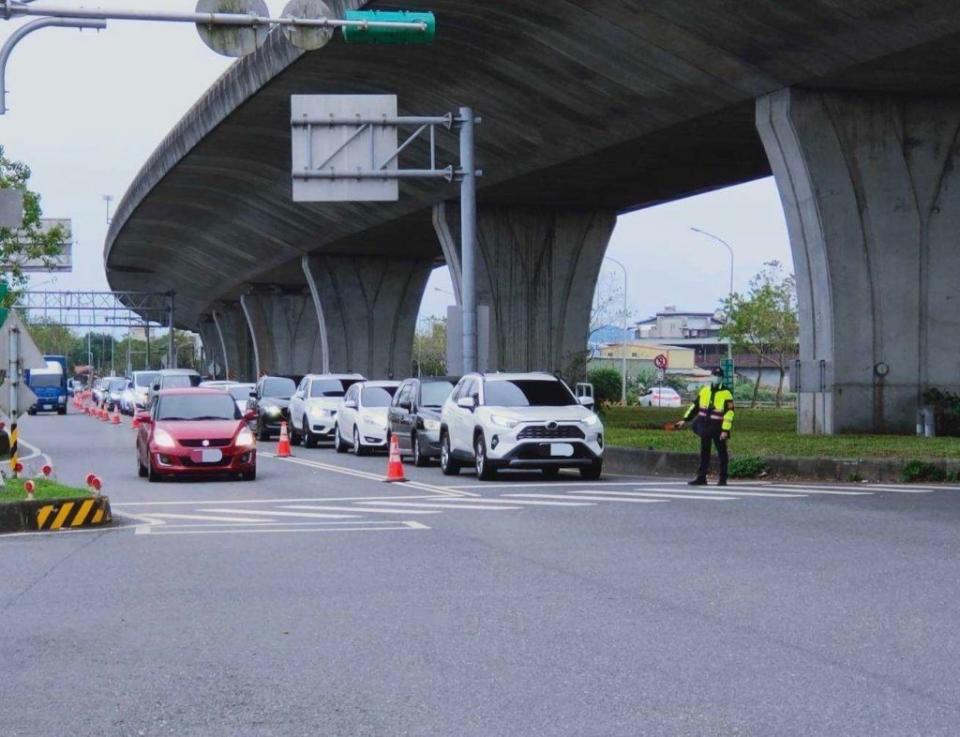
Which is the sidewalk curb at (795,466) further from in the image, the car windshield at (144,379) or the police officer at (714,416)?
the car windshield at (144,379)

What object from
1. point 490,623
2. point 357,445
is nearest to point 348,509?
point 490,623

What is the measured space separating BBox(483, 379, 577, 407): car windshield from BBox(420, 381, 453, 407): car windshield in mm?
3812

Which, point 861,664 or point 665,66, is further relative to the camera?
point 665,66

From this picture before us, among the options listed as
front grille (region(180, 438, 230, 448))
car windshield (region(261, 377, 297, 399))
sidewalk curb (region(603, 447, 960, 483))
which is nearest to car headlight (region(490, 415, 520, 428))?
sidewalk curb (region(603, 447, 960, 483))

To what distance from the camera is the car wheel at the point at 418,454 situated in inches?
1198

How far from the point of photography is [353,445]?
36031mm

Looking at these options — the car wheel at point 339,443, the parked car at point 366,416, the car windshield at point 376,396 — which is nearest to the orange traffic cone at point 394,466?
the parked car at point 366,416

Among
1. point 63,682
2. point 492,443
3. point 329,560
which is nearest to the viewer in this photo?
point 63,682

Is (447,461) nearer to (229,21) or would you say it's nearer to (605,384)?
(229,21)

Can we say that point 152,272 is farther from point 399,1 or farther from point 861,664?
point 861,664

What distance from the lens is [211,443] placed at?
25.4 metres

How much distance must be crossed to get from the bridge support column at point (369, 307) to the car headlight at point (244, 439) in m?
41.0

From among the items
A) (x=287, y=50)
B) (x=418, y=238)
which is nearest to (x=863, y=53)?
(x=287, y=50)

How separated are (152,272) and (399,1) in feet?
226
